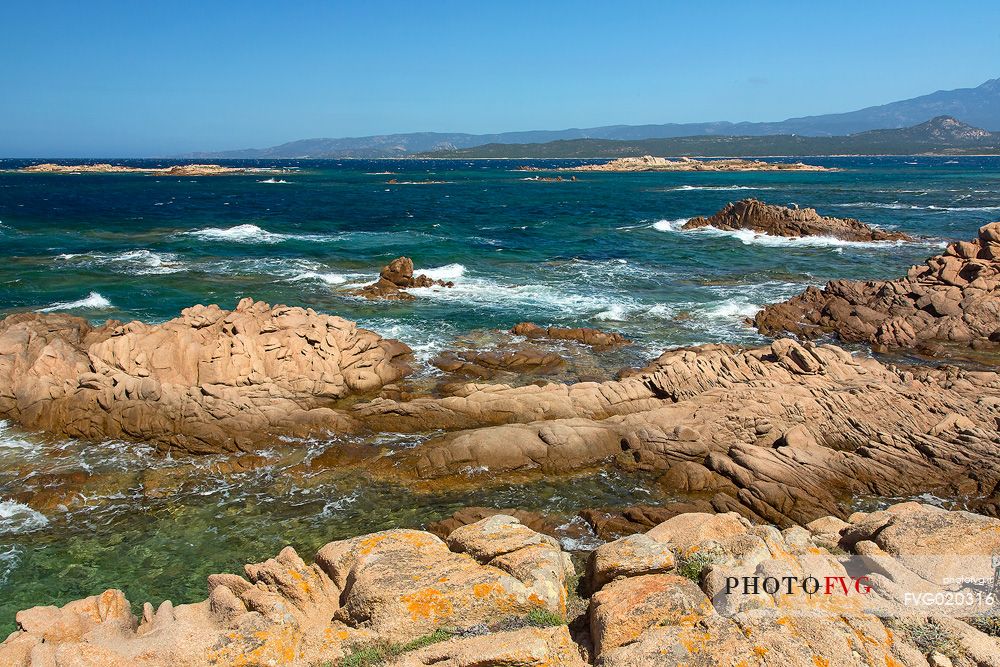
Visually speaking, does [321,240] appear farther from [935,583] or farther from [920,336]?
[935,583]

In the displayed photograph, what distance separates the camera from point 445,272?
34.1 m

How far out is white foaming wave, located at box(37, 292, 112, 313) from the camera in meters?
25.5

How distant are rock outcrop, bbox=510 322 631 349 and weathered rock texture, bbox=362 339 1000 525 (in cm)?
441

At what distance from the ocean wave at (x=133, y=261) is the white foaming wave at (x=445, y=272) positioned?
12763mm

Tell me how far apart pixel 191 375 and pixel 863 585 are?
1499cm

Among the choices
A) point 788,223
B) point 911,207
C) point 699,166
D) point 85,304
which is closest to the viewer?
point 85,304

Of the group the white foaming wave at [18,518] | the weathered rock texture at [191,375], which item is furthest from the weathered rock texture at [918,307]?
the white foaming wave at [18,518]

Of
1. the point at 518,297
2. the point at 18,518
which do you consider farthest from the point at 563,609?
the point at 518,297

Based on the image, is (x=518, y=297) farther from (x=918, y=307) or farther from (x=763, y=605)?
(x=763, y=605)

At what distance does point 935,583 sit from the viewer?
6.95 m

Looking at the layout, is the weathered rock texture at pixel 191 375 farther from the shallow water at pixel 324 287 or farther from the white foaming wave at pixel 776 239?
the white foaming wave at pixel 776 239

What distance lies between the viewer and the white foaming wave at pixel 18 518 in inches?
459

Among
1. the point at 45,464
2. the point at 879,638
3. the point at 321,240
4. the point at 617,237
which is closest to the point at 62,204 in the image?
the point at 321,240

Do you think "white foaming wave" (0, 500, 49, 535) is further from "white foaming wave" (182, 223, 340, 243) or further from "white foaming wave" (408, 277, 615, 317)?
"white foaming wave" (182, 223, 340, 243)
